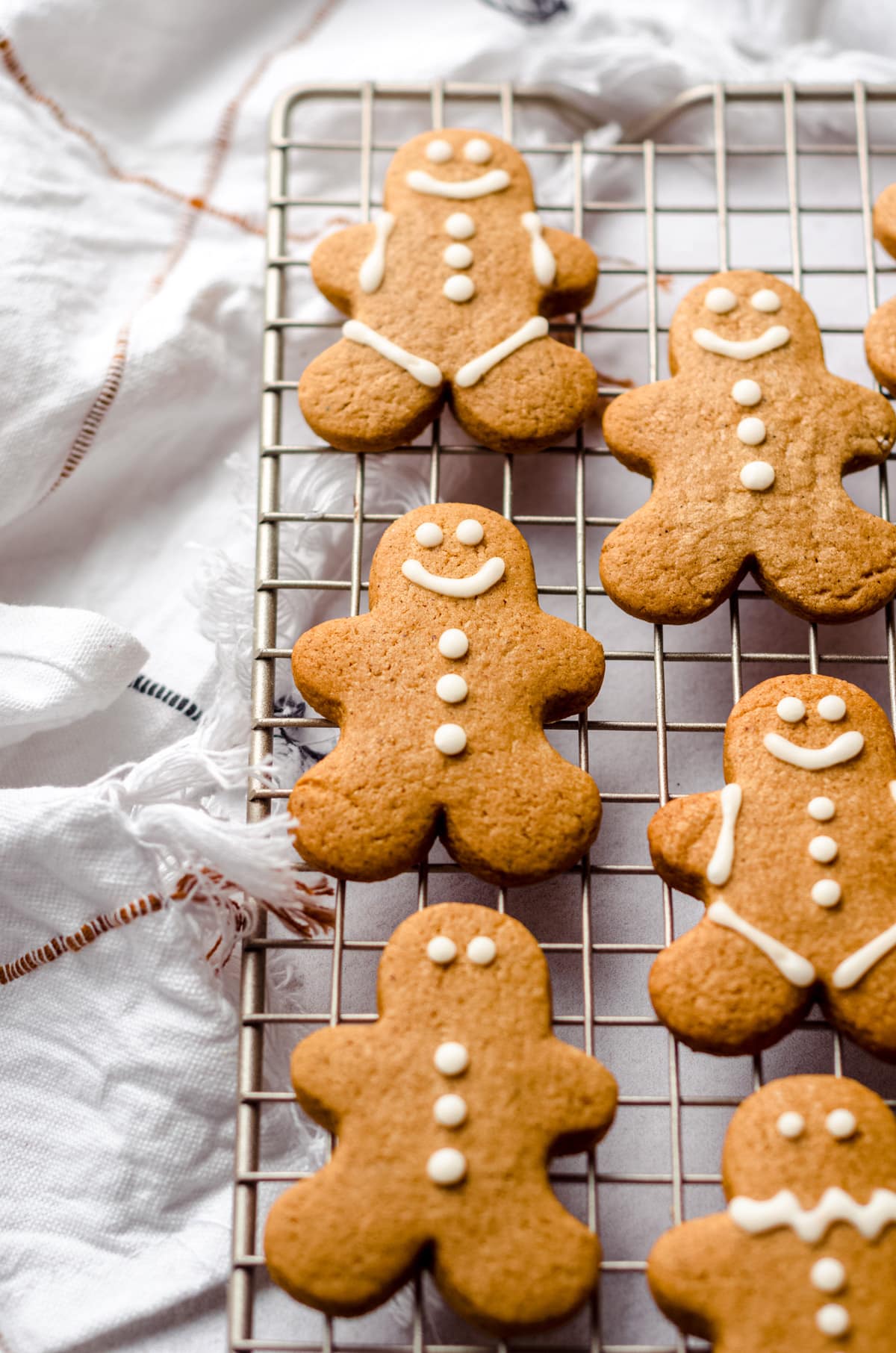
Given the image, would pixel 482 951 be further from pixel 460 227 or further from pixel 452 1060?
pixel 460 227

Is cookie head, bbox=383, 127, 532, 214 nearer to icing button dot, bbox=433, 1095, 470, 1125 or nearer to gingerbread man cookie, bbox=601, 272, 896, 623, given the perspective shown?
gingerbread man cookie, bbox=601, 272, 896, 623

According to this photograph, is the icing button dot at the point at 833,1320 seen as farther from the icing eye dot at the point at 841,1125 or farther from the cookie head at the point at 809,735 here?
the cookie head at the point at 809,735

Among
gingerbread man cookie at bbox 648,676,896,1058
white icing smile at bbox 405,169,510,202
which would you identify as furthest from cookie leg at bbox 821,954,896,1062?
white icing smile at bbox 405,169,510,202

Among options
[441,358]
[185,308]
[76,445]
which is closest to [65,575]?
[76,445]

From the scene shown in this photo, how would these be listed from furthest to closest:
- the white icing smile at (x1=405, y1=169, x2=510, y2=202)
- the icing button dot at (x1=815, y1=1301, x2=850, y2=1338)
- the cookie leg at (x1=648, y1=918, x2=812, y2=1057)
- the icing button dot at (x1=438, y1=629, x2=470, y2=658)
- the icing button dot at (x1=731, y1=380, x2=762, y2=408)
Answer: the white icing smile at (x1=405, y1=169, x2=510, y2=202) → the icing button dot at (x1=731, y1=380, x2=762, y2=408) → the icing button dot at (x1=438, y1=629, x2=470, y2=658) → the cookie leg at (x1=648, y1=918, x2=812, y2=1057) → the icing button dot at (x1=815, y1=1301, x2=850, y2=1338)

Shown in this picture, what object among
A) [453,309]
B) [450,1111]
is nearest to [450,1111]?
[450,1111]

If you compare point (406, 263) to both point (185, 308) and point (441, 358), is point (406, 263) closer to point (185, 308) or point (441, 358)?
point (441, 358)

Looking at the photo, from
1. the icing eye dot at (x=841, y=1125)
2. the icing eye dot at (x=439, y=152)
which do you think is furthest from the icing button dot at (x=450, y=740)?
the icing eye dot at (x=439, y=152)
